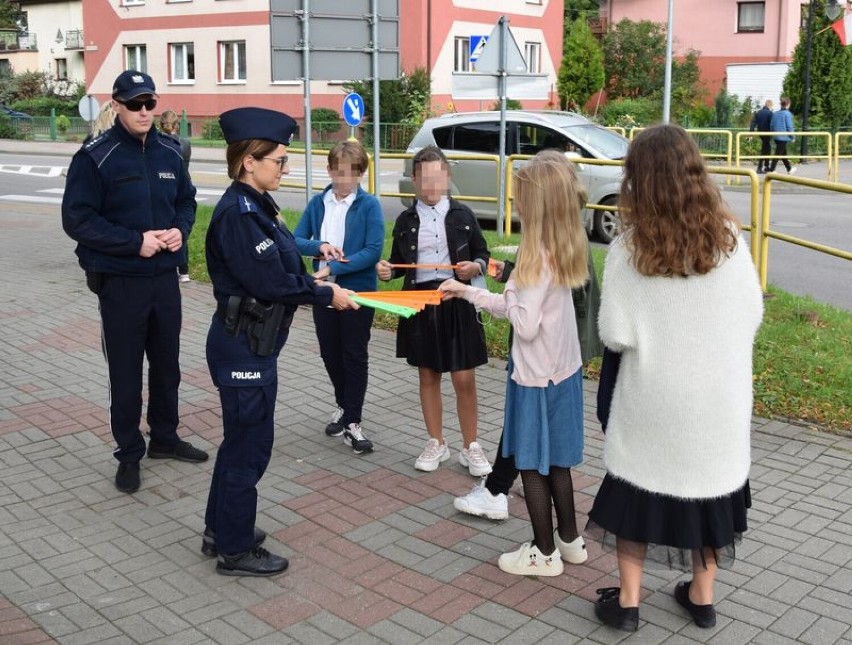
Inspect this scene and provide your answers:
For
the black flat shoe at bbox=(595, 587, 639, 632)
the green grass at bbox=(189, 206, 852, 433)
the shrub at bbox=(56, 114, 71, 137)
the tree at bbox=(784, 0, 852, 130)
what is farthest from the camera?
the shrub at bbox=(56, 114, 71, 137)

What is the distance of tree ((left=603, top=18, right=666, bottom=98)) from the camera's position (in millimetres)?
42938

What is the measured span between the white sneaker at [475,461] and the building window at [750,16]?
4368cm

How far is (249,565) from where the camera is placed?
441 centimetres

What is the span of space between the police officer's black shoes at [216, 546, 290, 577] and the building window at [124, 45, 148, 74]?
143 ft

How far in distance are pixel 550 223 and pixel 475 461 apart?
6.02 ft

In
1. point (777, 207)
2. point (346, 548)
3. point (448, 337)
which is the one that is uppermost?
point (777, 207)

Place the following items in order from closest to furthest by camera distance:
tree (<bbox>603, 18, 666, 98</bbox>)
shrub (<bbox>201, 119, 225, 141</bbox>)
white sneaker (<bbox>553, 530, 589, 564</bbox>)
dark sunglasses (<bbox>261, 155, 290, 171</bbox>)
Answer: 1. dark sunglasses (<bbox>261, 155, 290, 171</bbox>)
2. white sneaker (<bbox>553, 530, 589, 564</bbox>)
3. shrub (<bbox>201, 119, 225, 141</bbox>)
4. tree (<bbox>603, 18, 666, 98</bbox>)

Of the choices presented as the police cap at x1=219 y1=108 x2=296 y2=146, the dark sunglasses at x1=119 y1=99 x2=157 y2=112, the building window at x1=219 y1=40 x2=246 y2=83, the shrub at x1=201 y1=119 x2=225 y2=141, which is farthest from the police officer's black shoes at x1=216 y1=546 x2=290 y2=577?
the building window at x1=219 y1=40 x2=246 y2=83

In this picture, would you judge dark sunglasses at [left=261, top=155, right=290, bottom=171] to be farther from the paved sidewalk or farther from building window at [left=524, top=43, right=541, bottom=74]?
building window at [left=524, top=43, right=541, bottom=74]

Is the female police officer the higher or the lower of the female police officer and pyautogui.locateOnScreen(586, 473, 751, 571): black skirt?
the higher

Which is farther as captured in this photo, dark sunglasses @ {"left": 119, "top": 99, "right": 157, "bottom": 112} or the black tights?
dark sunglasses @ {"left": 119, "top": 99, "right": 157, "bottom": 112}

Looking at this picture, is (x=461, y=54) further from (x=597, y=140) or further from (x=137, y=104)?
(x=137, y=104)

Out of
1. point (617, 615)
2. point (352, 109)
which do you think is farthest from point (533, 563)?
point (352, 109)

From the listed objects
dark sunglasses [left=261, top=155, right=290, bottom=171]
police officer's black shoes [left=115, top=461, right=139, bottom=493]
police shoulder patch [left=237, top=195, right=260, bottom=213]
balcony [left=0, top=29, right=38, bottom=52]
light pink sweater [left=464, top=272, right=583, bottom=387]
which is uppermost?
balcony [left=0, top=29, right=38, bottom=52]
